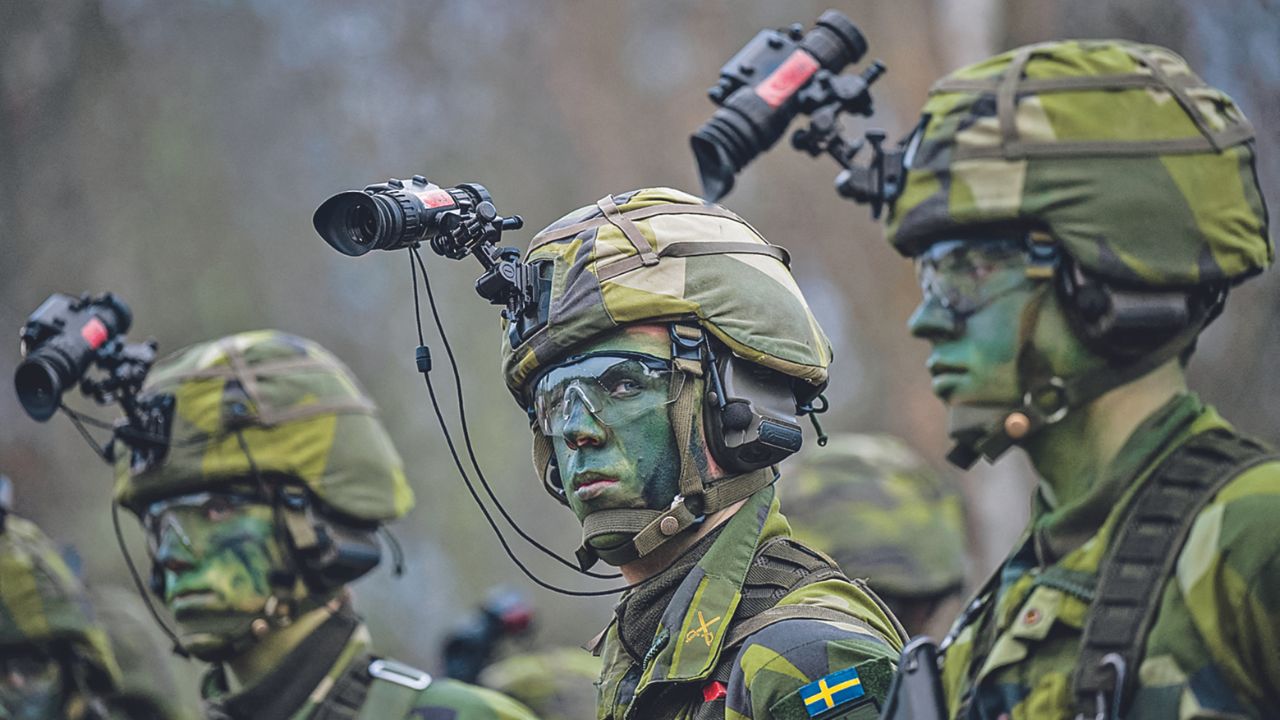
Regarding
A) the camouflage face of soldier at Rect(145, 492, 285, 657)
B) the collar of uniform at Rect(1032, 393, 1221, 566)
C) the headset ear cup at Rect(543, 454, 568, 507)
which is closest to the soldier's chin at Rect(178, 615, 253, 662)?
the camouflage face of soldier at Rect(145, 492, 285, 657)

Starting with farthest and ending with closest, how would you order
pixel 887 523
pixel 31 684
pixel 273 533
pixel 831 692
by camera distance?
pixel 31 684, pixel 887 523, pixel 273 533, pixel 831 692

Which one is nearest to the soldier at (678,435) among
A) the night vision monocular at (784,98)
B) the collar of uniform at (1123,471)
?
the night vision monocular at (784,98)

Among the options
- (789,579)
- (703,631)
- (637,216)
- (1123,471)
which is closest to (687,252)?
(637,216)

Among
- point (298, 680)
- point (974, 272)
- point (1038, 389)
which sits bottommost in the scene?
point (298, 680)

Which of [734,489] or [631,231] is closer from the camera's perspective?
[734,489]

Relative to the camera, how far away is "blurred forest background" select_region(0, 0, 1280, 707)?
47.8 feet

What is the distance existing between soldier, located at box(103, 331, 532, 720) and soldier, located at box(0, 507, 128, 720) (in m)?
1.82

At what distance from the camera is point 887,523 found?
7.75m

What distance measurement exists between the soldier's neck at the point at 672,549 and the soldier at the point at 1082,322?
111cm

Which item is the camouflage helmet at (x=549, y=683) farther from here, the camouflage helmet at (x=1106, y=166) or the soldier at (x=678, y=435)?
the camouflage helmet at (x=1106, y=166)

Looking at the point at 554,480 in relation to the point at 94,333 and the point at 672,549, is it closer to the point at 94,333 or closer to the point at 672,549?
the point at 672,549

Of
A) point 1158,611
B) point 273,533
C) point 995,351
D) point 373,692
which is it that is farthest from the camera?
point 273,533

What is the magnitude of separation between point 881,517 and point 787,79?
3270mm

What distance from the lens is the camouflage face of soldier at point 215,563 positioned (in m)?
6.34
